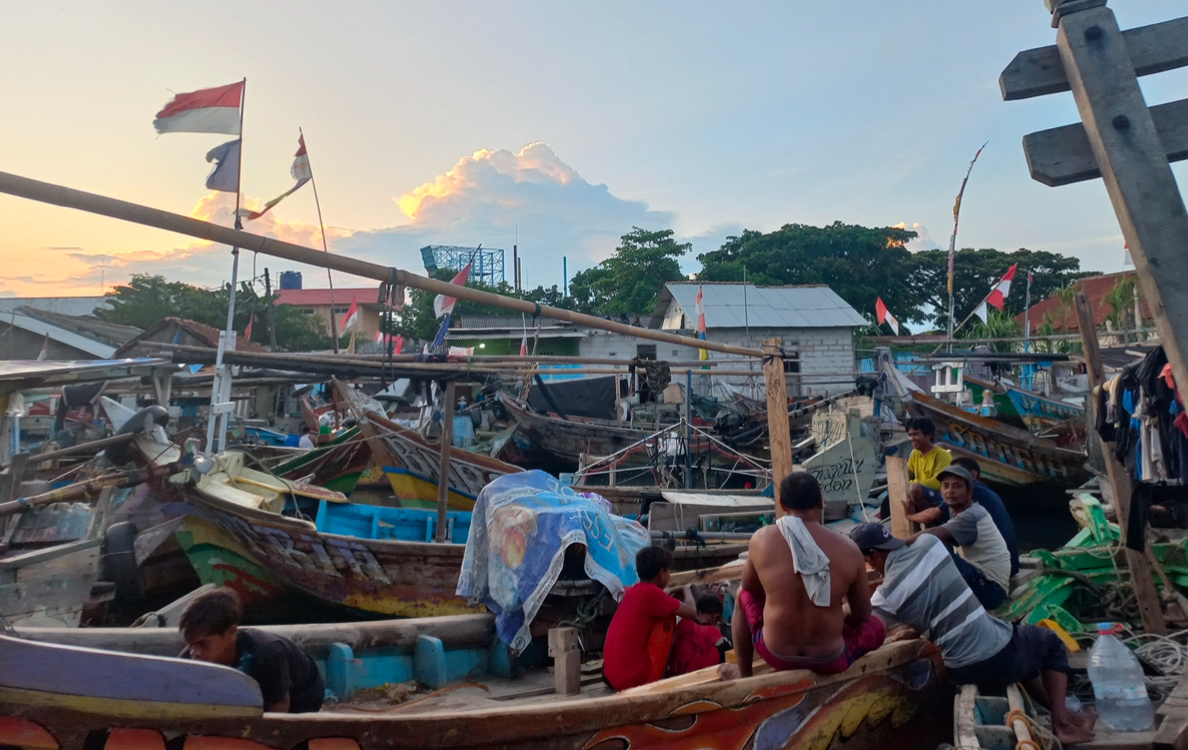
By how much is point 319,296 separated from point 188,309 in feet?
60.3

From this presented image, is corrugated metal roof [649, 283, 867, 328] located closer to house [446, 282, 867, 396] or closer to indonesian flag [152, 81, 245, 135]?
house [446, 282, 867, 396]

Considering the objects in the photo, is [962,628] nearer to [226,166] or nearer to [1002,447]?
[226,166]

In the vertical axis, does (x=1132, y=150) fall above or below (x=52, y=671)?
above

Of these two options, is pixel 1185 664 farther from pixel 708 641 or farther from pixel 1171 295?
pixel 1171 295

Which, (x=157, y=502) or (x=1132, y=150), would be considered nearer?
(x=1132, y=150)

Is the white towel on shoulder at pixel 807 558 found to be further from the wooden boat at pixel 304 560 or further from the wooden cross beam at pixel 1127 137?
the wooden boat at pixel 304 560

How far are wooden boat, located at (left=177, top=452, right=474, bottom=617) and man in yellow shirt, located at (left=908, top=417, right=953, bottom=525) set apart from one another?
4099 millimetres

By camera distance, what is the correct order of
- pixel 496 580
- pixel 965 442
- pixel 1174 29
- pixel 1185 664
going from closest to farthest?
1. pixel 1174 29
2. pixel 1185 664
3. pixel 496 580
4. pixel 965 442

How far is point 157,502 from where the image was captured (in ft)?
27.7

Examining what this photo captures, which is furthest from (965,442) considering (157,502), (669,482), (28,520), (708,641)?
(28,520)

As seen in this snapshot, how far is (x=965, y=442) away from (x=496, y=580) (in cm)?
1296

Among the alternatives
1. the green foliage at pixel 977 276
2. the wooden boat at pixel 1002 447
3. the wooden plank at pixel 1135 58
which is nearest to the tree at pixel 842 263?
the green foliage at pixel 977 276

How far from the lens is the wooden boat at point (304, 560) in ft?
25.1

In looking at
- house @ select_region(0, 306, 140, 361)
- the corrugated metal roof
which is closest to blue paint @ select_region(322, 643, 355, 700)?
house @ select_region(0, 306, 140, 361)
